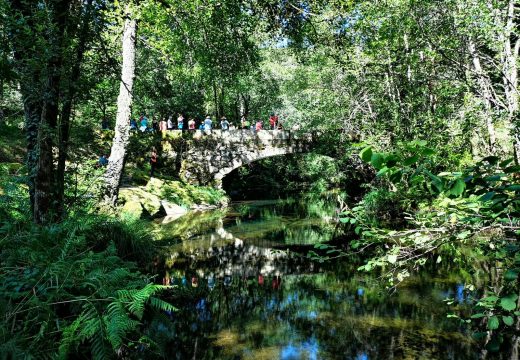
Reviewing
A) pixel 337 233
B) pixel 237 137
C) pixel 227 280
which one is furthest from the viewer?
pixel 237 137

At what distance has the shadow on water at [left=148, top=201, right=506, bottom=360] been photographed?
5.10 m

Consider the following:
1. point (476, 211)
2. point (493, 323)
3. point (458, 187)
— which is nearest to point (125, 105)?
point (476, 211)

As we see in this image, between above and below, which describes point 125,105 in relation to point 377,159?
above

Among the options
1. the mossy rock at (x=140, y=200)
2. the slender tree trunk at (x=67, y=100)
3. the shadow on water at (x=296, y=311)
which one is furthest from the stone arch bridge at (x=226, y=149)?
the slender tree trunk at (x=67, y=100)

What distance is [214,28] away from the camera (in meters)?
8.50

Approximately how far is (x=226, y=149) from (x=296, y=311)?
16542 mm

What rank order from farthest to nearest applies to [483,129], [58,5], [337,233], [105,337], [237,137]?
1. [237,137]
2. [337,233]
3. [483,129]
4. [58,5]
5. [105,337]

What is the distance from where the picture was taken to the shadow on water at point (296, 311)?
510cm

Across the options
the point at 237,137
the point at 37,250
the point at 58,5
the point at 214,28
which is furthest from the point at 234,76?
the point at 237,137

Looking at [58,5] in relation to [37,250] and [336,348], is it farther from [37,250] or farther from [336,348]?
[336,348]

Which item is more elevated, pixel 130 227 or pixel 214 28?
pixel 214 28

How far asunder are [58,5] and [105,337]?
3.89 meters

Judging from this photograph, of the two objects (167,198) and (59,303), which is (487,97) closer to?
(59,303)

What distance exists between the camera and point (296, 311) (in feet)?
21.2
